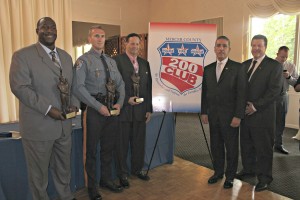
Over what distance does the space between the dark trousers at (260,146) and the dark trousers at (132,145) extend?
3.55 ft

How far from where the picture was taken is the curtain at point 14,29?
5.19 meters

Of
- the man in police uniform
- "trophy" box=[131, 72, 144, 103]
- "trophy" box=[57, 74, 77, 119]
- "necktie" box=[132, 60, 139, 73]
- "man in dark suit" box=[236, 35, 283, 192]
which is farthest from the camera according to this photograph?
"necktie" box=[132, 60, 139, 73]

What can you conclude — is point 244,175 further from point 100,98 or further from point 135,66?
point 100,98

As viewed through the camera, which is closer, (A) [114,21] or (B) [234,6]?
(B) [234,6]

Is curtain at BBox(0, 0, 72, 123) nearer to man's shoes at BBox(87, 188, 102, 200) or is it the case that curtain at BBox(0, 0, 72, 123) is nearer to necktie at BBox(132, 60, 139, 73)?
Result: necktie at BBox(132, 60, 139, 73)

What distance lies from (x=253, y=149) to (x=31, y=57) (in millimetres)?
2358

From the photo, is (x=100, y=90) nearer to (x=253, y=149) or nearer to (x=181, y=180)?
(x=181, y=180)

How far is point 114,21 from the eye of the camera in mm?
7395

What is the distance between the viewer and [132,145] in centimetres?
283

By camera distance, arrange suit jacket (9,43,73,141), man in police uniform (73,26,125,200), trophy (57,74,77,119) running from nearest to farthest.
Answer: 1. suit jacket (9,43,73,141)
2. trophy (57,74,77,119)
3. man in police uniform (73,26,125,200)

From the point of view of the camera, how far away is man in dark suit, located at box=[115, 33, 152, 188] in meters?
2.67

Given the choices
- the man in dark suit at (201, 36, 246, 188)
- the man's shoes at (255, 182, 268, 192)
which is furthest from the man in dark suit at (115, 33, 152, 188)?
the man's shoes at (255, 182, 268, 192)

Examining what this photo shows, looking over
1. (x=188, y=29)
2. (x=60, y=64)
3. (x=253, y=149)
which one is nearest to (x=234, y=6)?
(x=188, y=29)

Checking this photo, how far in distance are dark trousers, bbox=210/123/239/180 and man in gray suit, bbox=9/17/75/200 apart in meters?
1.53
